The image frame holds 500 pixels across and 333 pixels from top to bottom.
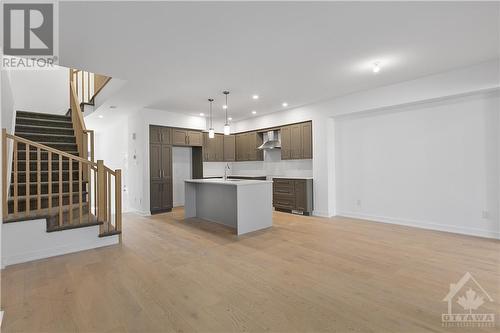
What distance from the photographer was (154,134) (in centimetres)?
639

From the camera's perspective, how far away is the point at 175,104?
5.98 m

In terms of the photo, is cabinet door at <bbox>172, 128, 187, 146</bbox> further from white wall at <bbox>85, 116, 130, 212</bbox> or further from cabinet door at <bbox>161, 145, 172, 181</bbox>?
→ white wall at <bbox>85, 116, 130, 212</bbox>

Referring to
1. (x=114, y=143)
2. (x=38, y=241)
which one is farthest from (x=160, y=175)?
(x=38, y=241)

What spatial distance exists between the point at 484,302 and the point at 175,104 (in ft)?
20.0

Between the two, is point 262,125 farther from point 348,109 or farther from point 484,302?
point 484,302

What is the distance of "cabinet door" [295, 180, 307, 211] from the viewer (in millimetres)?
5945

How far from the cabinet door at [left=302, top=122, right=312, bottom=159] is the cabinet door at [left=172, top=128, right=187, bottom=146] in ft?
10.9

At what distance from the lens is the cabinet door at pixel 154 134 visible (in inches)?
250

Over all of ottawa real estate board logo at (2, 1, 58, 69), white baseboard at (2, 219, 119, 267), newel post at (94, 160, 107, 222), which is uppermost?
ottawa real estate board logo at (2, 1, 58, 69)

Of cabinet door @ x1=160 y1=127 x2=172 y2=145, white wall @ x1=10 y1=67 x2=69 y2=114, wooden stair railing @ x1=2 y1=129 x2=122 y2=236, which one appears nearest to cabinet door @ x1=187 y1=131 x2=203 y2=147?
cabinet door @ x1=160 y1=127 x2=172 y2=145

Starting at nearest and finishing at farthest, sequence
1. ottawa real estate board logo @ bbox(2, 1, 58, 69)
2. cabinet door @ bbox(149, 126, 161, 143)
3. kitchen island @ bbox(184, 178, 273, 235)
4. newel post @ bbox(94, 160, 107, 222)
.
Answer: ottawa real estate board logo @ bbox(2, 1, 58, 69) → newel post @ bbox(94, 160, 107, 222) → kitchen island @ bbox(184, 178, 273, 235) → cabinet door @ bbox(149, 126, 161, 143)

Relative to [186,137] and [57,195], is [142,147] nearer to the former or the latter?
[186,137]

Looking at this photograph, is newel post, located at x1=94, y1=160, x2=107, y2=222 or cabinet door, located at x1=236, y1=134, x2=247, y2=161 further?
cabinet door, located at x1=236, y1=134, x2=247, y2=161

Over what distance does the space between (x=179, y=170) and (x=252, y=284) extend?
5560mm
